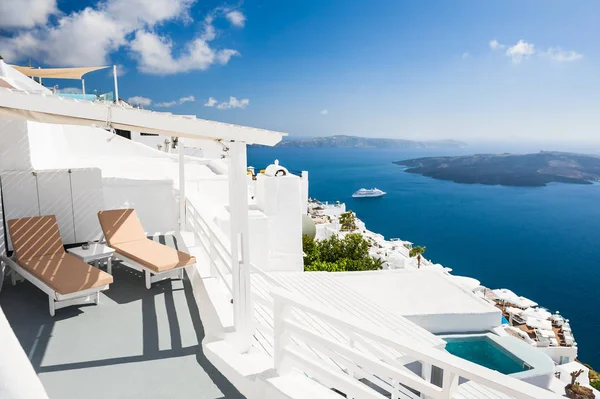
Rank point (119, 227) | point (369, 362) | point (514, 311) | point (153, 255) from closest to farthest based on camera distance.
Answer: point (369, 362)
point (153, 255)
point (119, 227)
point (514, 311)

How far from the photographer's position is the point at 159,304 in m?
4.39

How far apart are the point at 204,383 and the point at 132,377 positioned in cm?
56

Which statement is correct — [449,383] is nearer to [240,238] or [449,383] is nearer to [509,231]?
[240,238]

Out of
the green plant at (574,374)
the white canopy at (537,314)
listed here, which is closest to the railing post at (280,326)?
the green plant at (574,374)

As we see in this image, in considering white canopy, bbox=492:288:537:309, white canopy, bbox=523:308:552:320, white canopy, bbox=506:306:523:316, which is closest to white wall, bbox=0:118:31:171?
white canopy, bbox=523:308:552:320

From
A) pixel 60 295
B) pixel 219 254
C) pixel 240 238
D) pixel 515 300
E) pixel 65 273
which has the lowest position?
pixel 515 300

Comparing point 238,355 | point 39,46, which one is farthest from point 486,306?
point 39,46

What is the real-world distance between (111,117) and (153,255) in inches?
92.1

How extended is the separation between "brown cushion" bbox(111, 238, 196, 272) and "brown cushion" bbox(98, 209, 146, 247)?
0.43ft

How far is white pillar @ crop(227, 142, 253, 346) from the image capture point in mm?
3211

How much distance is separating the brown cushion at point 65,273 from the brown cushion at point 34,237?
11cm

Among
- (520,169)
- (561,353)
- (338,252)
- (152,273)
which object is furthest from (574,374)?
(520,169)

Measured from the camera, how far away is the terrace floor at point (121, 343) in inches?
119

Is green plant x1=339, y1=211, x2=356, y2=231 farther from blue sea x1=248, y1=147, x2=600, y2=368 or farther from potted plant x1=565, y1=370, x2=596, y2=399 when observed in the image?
potted plant x1=565, y1=370, x2=596, y2=399
